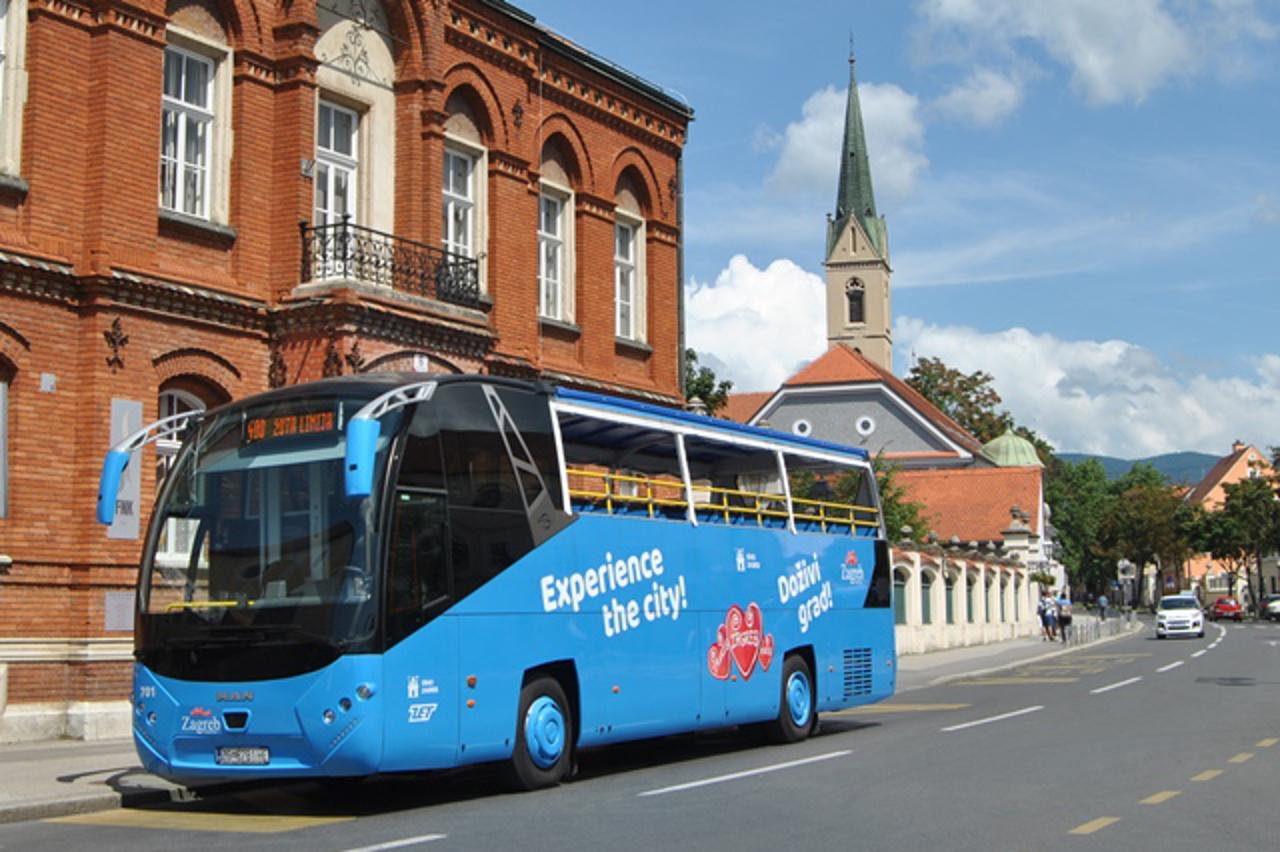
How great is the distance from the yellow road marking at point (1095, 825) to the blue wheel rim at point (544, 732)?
15.3ft

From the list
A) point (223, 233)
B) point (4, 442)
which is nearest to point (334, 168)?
point (223, 233)

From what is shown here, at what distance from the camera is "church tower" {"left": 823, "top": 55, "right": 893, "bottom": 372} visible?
379 feet

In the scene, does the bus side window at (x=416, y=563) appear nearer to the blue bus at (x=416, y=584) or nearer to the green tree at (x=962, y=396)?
the blue bus at (x=416, y=584)

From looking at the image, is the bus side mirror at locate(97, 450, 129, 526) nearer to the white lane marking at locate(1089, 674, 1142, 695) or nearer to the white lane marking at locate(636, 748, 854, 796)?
the white lane marking at locate(636, 748, 854, 796)

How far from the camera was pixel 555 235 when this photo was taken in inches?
1065

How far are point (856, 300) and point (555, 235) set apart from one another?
3613 inches

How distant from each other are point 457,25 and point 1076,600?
13602 centimetres

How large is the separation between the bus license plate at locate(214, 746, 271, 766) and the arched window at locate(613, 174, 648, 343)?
1790 centimetres

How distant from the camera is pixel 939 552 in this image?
151 feet

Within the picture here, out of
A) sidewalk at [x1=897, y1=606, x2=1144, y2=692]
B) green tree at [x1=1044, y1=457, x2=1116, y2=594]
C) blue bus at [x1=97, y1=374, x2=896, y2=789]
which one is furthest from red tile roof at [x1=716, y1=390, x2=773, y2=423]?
blue bus at [x1=97, y1=374, x2=896, y2=789]

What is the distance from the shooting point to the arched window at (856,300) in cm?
11612

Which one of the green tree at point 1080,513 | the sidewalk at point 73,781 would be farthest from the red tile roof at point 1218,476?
the sidewalk at point 73,781

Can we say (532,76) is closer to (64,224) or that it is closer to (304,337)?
(304,337)

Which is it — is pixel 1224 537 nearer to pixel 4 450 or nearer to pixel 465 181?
pixel 465 181
